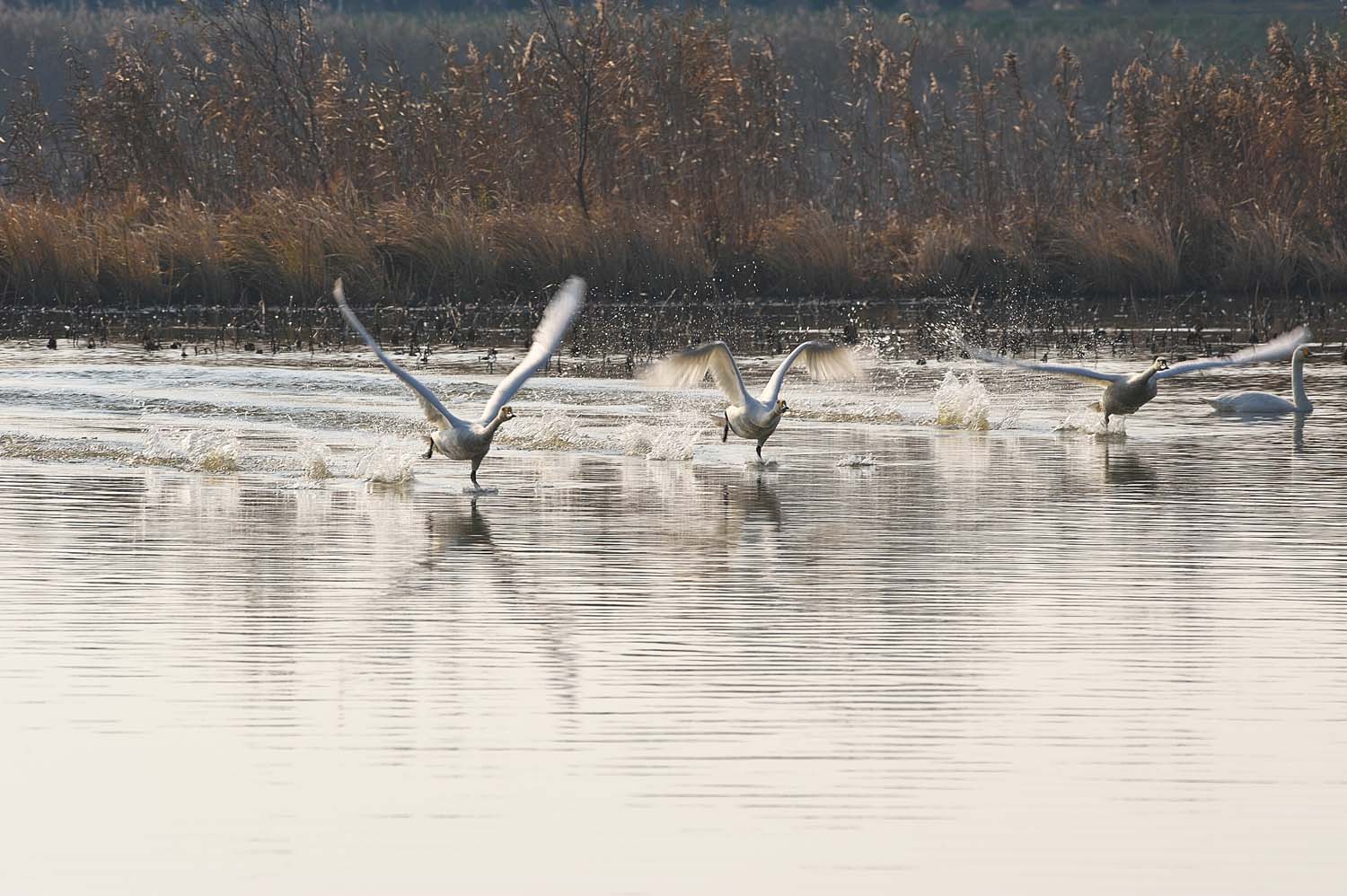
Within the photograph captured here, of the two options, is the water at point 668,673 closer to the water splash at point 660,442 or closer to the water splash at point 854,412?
the water splash at point 660,442

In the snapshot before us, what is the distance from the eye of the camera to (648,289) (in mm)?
26750

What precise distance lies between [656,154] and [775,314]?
2.56 m

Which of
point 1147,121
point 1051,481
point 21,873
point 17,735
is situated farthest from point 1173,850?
point 1147,121

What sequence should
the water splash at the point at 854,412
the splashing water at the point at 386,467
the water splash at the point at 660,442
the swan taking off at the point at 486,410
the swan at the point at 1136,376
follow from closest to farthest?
the swan taking off at the point at 486,410
the splashing water at the point at 386,467
the water splash at the point at 660,442
the swan at the point at 1136,376
the water splash at the point at 854,412

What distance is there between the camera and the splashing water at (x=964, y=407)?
17.0 meters

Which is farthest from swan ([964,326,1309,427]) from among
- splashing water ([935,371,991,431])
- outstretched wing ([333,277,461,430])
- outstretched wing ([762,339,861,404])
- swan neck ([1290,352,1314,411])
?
outstretched wing ([333,277,461,430])

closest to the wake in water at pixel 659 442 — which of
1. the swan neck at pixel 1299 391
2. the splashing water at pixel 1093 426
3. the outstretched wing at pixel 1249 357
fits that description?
the splashing water at pixel 1093 426

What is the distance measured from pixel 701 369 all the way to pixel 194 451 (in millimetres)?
3223

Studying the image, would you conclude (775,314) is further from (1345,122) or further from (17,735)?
(17,735)

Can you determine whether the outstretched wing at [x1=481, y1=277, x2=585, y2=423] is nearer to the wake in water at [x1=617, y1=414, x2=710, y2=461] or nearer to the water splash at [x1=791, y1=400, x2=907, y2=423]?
the wake in water at [x1=617, y1=414, x2=710, y2=461]

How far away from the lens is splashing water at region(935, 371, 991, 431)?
16984 millimetres

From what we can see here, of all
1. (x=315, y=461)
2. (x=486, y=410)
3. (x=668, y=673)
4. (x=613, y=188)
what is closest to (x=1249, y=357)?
(x=486, y=410)

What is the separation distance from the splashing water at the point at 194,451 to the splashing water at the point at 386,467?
0.89 metres

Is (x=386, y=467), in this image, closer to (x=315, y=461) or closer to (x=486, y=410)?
(x=315, y=461)
